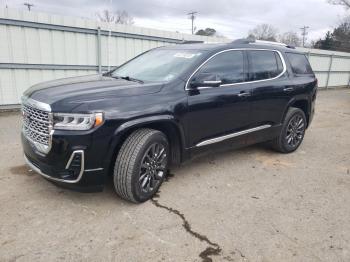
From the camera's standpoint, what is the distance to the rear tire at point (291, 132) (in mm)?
5611

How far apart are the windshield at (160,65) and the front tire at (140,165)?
834 millimetres

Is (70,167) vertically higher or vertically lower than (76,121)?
lower

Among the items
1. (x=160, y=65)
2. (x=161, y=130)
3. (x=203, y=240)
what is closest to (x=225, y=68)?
(x=160, y=65)

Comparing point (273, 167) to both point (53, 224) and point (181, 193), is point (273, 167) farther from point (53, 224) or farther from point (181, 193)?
point (53, 224)

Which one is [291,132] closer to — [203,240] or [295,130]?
[295,130]

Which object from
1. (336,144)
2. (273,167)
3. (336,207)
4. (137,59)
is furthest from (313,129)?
(137,59)

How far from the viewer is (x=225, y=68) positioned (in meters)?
4.50

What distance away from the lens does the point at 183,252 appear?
9.46ft

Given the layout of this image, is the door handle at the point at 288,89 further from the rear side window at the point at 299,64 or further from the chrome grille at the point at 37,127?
the chrome grille at the point at 37,127

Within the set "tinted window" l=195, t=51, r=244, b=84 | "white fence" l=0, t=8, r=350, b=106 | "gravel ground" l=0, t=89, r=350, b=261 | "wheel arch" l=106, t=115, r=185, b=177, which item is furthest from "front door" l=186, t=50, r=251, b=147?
"white fence" l=0, t=8, r=350, b=106

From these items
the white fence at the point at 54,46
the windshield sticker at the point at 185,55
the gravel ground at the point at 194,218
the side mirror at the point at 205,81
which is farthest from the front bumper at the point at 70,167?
the white fence at the point at 54,46

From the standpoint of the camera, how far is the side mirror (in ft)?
13.1

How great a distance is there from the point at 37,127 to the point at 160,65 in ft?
5.97

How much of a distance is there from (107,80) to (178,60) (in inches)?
38.2
